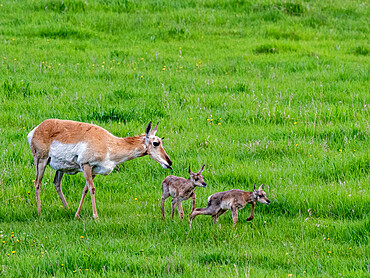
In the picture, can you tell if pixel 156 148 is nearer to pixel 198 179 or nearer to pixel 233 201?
pixel 198 179

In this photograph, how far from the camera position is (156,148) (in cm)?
884

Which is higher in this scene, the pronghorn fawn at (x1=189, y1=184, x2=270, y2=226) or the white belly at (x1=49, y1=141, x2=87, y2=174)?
the white belly at (x1=49, y1=141, x2=87, y2=174)

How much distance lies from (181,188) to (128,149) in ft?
3.66

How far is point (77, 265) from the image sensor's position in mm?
7039

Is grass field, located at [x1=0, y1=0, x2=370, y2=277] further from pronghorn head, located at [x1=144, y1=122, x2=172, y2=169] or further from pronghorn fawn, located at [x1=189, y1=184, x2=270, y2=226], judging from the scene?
pronghorn head, located at [x1=144, y1=122, x2=172, y2=169]

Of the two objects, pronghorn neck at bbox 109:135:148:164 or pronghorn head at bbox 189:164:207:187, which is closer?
pronghorn head at bbox 189:164:207:187

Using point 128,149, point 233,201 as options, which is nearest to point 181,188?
point 233,201

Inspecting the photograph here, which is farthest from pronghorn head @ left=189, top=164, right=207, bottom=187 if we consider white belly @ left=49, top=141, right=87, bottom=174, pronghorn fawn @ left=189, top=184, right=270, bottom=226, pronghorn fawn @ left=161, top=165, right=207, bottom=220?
white belly @ left=49, top=141, right=87, bottom=174

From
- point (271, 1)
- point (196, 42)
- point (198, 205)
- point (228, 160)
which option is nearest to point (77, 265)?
point (198, 205)

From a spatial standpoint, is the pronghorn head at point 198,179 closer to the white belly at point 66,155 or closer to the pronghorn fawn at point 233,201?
the pronghorn fawn at point 233,201

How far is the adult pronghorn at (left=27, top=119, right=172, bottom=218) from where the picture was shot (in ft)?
29.2

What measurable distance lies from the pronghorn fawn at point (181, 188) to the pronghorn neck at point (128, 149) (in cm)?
65

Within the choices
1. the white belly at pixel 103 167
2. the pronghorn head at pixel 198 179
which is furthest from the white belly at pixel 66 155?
the pronghorn head at pixel 198 179

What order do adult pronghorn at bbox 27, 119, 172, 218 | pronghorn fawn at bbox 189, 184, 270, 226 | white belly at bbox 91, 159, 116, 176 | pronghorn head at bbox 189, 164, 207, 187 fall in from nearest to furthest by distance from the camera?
→ 1. pronghorn fawn at bbox 189, 184, 270, 226
2. pronghorn head at bbox 189, 164, 207, 187
3. adult pronghorn at bbox 27, 119, 172, 218
4. white belly at bbox 91, 159, 116, 176
